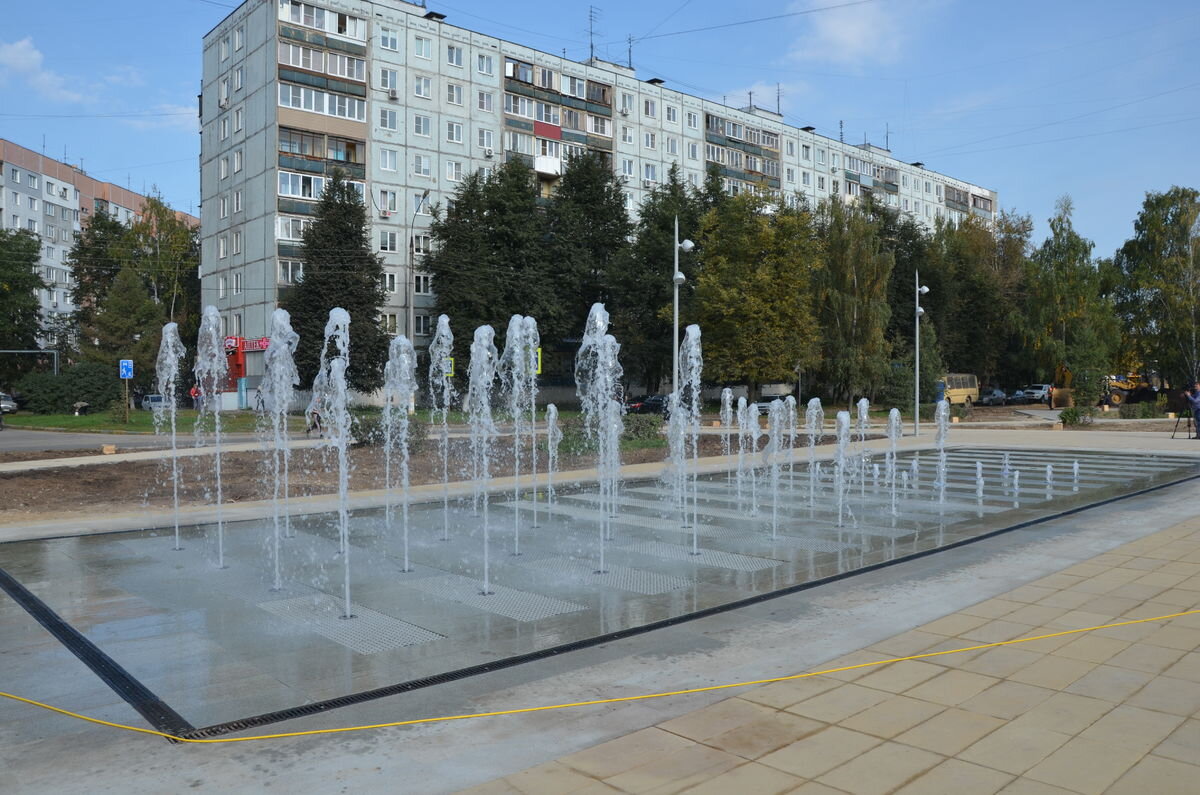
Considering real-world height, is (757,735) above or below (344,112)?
below

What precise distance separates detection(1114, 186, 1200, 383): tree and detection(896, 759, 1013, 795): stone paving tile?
53.1m

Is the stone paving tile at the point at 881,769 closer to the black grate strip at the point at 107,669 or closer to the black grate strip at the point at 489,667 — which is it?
the black grate strip at the point at 489,667

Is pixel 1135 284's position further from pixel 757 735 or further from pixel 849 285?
pixel 757 735

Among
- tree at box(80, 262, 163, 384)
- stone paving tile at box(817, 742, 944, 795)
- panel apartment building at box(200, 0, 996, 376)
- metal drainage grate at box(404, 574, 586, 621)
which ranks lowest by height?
metal drainage grate at box(404, 574, 586, 621)

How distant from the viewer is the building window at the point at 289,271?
44656 millimetres

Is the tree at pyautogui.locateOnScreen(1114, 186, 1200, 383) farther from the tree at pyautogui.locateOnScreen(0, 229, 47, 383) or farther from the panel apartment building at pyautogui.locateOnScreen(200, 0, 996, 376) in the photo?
the tree at pyautogui.locateOnScreen(0, 229, 47, 383)

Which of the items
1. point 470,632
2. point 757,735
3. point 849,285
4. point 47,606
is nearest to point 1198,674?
point 757,735

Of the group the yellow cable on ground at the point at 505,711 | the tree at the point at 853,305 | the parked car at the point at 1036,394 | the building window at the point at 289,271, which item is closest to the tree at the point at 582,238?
the tree at the point at 853,305

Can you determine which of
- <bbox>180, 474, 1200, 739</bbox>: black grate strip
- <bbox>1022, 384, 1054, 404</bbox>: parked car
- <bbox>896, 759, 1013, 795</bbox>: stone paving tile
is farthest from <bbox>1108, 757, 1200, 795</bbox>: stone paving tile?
<bbox>1022, 384, 1054, 404</bbox>: parked car

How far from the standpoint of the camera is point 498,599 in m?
7.58

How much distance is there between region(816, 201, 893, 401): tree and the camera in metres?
45.0

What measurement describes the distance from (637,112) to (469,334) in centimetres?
2301

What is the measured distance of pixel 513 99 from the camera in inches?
2100

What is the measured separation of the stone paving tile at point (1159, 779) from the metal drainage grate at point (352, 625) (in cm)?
426
